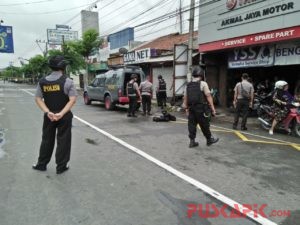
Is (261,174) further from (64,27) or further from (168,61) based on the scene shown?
(64,27)

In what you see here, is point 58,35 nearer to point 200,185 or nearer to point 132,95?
point 132,95

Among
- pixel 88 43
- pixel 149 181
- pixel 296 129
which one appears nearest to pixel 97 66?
pixel 88 43

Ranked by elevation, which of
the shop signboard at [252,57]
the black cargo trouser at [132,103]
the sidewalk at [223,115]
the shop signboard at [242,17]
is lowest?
the sidewalk at [223,115]

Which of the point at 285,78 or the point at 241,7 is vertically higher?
the point at 241,7

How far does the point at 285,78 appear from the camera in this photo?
1368cm

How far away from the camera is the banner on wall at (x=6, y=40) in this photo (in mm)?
34000

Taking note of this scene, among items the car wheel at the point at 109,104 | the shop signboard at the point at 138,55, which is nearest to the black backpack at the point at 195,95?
the car wheel at the point at 109,104

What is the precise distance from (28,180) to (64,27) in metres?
53.1

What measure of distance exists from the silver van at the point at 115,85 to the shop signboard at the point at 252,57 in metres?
4.25

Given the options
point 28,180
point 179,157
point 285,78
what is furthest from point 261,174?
point 285,78

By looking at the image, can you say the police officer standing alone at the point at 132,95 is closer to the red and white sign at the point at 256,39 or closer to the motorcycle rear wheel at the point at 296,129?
the red and white sign at the point at 256,39

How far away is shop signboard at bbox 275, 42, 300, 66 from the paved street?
4379 millimetres

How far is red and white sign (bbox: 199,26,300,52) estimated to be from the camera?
10914mm

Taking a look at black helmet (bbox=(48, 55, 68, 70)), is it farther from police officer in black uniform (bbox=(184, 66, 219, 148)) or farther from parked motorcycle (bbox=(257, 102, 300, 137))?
parked motorcycle (bbox=(257, 102, 300, 137))
